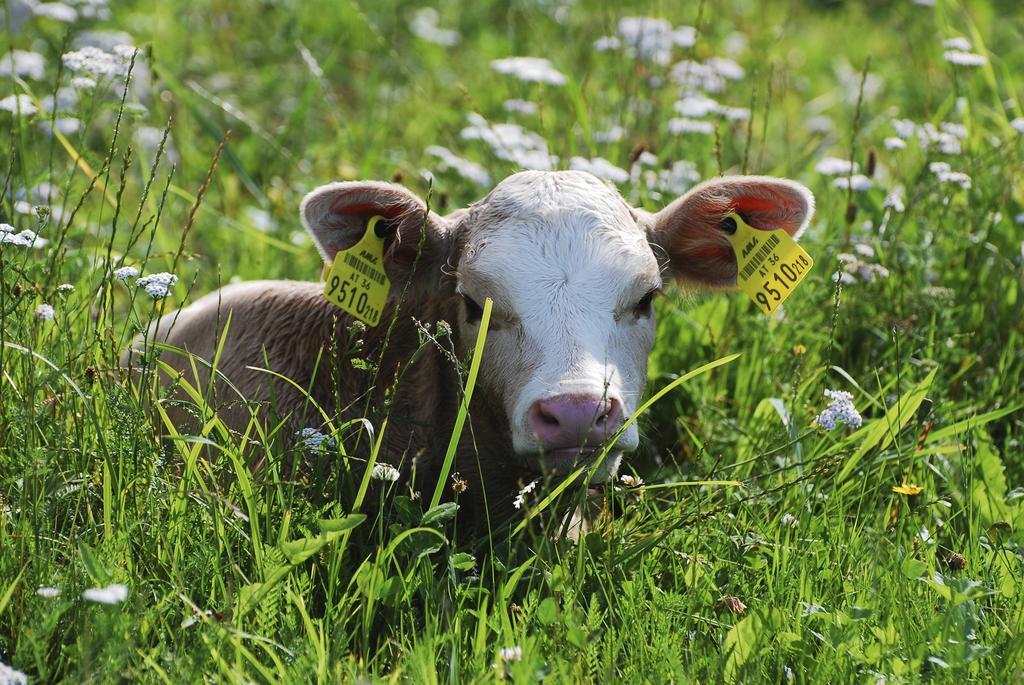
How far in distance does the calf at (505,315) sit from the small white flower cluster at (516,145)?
1202 mm

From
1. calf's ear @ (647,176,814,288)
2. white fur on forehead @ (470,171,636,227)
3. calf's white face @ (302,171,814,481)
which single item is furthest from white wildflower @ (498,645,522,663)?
calf's ear @ (647,176,814,288)

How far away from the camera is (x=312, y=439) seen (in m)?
3.59

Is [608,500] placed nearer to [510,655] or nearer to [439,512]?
[439,512]

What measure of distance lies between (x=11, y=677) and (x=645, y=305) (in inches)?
86.0

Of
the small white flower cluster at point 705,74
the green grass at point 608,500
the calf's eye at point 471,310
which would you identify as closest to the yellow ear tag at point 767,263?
the green grass at point 608,500

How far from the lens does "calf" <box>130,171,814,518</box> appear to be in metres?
3.61

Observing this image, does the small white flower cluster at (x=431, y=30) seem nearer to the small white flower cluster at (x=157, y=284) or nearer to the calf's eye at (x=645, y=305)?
the calf's eye at (x=645, y=305)

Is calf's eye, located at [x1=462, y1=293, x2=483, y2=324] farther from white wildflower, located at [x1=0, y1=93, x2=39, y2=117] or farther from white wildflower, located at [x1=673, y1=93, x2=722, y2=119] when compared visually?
white wildflower, located at [x1=673, y1=93, x2=722, y2=119]

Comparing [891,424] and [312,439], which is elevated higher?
[312,439]

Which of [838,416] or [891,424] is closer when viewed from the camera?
[838,416]

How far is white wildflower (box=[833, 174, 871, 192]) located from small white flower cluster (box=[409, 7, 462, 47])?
13.9 ft

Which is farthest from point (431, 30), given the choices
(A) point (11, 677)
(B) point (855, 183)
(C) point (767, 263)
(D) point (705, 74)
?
(A) point (11, 677)

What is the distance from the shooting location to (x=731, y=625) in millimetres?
3250

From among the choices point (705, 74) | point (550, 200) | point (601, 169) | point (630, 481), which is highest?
point (550, 200)
